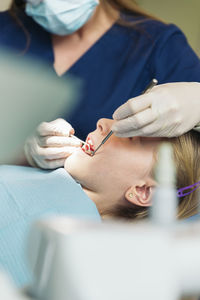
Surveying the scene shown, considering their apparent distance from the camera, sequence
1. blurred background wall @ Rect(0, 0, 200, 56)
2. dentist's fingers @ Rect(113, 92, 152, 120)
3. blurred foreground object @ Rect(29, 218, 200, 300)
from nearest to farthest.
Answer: blurred foreground object @ Rect(29, 218, 200, 300) → dentist's fingers @ Rect(113, 92, 152, 120) → blurred background wall @ Rect(0, 0, 200, 56)

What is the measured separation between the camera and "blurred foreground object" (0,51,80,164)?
3.11 feet

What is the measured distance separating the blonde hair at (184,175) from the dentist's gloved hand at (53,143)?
0.18m

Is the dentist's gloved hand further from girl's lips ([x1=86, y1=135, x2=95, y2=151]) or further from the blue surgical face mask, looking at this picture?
the blue surgical face mask

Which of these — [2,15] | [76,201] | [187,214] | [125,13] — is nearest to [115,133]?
[76,201]

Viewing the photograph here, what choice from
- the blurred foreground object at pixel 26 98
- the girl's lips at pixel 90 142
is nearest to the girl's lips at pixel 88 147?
the girl's lips at pixel 90 142

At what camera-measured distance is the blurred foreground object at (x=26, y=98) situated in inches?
37.3

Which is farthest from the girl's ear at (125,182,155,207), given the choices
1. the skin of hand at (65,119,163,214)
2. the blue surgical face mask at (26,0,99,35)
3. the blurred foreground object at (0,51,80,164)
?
the blue surgical face mask at (26,0,99,35)

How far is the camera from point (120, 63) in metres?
1.07

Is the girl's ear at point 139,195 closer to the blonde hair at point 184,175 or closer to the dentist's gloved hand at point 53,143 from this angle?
the blonde hair at point 184,175

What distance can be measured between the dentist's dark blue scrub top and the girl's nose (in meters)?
0.04

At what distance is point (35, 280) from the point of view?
313mm

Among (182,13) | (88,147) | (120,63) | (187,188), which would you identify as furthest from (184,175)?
(182,13)

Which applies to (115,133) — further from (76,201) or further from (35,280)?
(35,280)

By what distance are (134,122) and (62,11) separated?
0.41 metres
